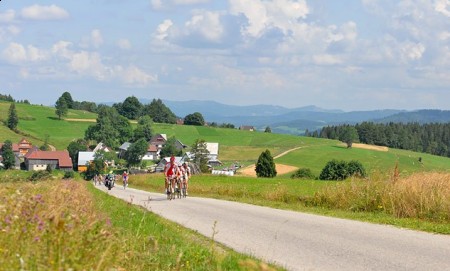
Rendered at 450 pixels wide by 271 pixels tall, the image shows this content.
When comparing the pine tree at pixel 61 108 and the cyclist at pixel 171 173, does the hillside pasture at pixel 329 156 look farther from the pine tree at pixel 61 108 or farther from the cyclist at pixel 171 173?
the cyclist at pixel 171 173

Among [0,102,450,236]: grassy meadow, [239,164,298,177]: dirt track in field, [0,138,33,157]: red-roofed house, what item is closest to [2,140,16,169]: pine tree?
[0,138,33,157]: red-roofed house

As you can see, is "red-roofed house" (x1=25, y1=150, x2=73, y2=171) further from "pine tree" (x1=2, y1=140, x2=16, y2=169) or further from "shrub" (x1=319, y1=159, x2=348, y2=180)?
"shrub" (x1=319, y1=159, x2=348, y2=180)

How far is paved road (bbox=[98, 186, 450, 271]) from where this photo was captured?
9422 mm

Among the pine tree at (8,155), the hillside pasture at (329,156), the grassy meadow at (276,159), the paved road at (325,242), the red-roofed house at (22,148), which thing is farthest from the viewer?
the red-roofed house at (22,148)

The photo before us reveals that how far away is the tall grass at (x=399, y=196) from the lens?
1505cm

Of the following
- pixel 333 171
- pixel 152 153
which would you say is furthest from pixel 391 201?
pixel 152 153

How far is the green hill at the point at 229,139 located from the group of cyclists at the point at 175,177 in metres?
86.7

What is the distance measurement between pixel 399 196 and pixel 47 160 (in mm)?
117797

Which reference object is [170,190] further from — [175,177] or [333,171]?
[333,171]

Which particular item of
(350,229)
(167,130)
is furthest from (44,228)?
(167,130)

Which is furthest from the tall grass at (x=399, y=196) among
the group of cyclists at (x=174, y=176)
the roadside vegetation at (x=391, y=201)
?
the group of cyclists at (x=174, y=176)

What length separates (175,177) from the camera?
2584 centimetres

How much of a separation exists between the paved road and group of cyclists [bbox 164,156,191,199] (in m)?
8.98

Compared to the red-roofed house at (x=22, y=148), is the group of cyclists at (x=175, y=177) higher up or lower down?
higher up
